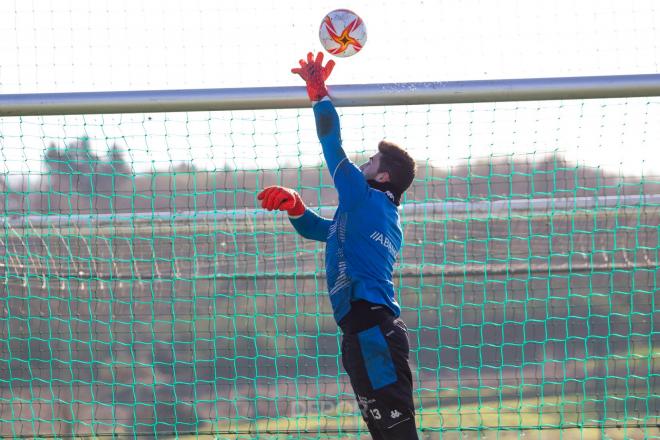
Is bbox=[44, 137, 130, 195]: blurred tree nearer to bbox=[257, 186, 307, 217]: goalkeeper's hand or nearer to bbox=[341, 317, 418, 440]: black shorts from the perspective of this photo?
bbox=[257, 186, 307, 217]: goalkeeper's hand

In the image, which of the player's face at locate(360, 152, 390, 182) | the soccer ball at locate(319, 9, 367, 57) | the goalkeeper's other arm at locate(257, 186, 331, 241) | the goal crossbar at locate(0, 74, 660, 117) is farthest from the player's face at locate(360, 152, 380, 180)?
the soccer ball at locate(319, 9, 367, 57)

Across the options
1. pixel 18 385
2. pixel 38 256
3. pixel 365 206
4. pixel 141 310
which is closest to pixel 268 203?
pixel 365 206

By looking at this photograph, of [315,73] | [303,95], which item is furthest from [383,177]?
[303,95]

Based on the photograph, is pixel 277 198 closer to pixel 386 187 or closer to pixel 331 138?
pixel 331 138

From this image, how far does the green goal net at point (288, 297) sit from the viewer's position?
7.17 metres

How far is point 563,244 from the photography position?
944cm

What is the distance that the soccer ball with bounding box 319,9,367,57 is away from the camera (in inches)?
200

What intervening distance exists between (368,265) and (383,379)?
1.84ft

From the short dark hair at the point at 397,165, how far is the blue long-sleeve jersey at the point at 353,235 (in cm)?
13

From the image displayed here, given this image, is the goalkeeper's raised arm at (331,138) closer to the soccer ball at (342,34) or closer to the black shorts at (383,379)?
the soccer ball at (342,34)

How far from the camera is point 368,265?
178 inches

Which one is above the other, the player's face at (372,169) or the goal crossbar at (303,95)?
the goal crossbar at (303,95)

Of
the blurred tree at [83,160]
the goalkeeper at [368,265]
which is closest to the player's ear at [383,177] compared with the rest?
the goalkeeper at [368,265]

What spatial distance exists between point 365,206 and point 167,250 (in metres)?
4.61
